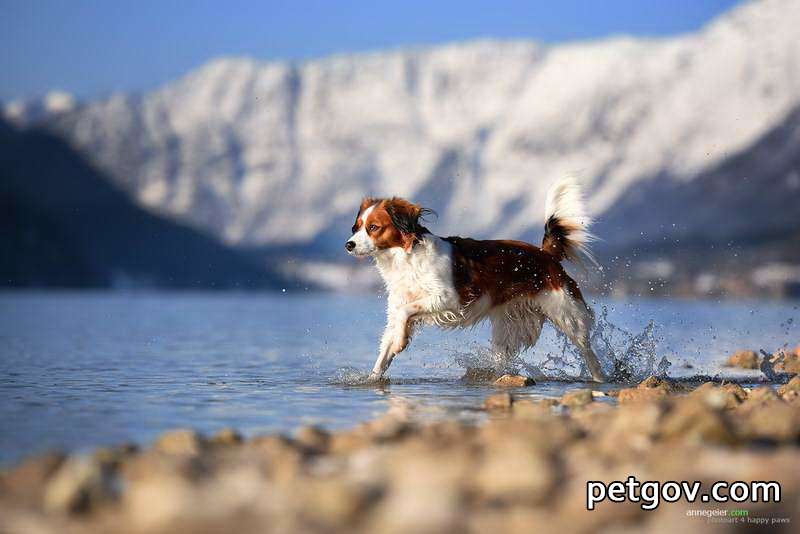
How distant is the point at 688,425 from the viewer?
611cm

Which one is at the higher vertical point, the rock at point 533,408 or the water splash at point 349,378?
the water splash at point 349,378

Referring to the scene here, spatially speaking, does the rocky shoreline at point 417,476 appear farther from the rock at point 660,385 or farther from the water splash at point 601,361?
the water splash at point 601,361

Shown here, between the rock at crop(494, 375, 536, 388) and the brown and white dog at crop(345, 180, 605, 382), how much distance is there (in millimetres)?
607

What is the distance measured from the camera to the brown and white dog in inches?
436

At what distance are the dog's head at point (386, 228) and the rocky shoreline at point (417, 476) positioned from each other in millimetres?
4111

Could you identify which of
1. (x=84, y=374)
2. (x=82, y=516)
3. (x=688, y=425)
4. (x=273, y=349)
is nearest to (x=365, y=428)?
(x=688, y=425)

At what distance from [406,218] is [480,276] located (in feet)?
3.72

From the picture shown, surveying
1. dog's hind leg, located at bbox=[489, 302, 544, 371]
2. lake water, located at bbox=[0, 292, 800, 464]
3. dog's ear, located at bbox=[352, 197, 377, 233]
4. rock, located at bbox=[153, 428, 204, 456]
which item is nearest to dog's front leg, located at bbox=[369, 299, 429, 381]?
lake water, located at bbox=[0, 292, 800, 464]

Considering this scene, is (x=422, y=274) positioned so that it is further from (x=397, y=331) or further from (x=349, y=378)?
(x=349, y=378)

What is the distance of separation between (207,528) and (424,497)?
88 centimetres

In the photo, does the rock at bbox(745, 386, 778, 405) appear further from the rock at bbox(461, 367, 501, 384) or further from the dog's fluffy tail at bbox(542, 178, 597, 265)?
the rock at bbox(461, 367, 501, 384)

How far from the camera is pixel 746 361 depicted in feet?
50.0

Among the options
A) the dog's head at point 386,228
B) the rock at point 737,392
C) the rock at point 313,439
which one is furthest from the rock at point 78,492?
the dog's head at point 386,228

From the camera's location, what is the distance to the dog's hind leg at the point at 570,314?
468 inches
